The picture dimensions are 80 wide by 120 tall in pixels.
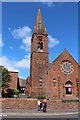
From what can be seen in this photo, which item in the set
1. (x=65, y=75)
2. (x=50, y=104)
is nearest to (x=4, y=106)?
(x=50, y=104)

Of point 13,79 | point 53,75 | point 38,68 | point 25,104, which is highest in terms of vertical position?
point 38,68

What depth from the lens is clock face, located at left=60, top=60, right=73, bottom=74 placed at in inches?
1460

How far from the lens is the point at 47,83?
35.3 meters

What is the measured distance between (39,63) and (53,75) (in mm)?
5369

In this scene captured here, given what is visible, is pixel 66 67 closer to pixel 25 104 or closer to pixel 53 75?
pixel 53 75

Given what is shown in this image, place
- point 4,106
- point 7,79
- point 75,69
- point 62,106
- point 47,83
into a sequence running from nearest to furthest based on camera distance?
point 4,106, point 62,106, point 7,79, point 47,83, point 75,69

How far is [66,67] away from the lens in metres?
37.7

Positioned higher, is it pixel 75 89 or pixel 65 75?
pixel 65 75

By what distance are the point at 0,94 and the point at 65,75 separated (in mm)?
18688

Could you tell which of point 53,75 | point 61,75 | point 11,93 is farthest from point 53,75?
point 11,93

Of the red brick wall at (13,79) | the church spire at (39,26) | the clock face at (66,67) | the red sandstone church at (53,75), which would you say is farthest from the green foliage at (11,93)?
the church spire at (39,26)

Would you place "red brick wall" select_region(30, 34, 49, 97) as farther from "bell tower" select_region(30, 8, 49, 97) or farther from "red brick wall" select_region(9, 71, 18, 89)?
"red brick wall" select_region(9, 71, 18, 89)

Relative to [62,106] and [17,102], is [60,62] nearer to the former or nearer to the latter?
[62,106]

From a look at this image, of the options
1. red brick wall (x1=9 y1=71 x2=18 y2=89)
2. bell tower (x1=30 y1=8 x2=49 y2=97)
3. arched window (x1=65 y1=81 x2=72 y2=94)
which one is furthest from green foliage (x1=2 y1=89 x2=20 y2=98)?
arched window (x1=65 y1=81 x2=72 y2=94)
